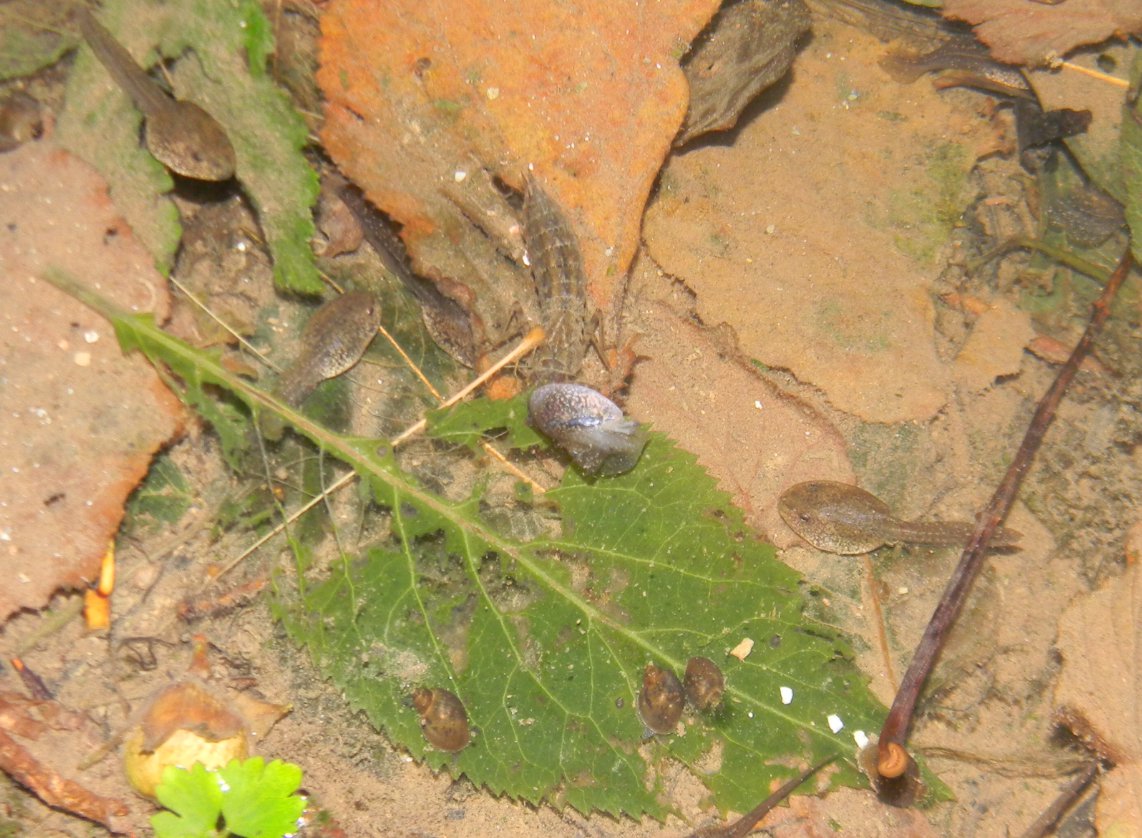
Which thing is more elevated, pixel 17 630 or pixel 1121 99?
pixel 1121 99

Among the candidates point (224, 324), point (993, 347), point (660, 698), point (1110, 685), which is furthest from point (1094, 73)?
point (224, 324)

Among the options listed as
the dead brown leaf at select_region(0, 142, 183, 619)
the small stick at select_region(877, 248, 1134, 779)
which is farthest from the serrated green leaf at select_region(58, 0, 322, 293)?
the small stick at select_region(877, 248, 1134, 779)

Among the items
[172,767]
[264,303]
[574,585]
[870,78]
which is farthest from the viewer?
[870,78]

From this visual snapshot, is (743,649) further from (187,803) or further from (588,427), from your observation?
(187,803)

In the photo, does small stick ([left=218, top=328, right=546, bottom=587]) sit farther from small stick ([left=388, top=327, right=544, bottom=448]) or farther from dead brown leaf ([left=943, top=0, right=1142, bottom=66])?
dead brown leaf ([left=943, top=0, right=1142, bottom=66])

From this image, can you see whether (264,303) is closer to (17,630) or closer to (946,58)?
(17,630)

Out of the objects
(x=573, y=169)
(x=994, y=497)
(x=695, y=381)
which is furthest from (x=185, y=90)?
(x=994, y=497)

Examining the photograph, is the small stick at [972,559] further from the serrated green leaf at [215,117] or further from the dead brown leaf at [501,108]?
the serrated green leaf at [215,117]
